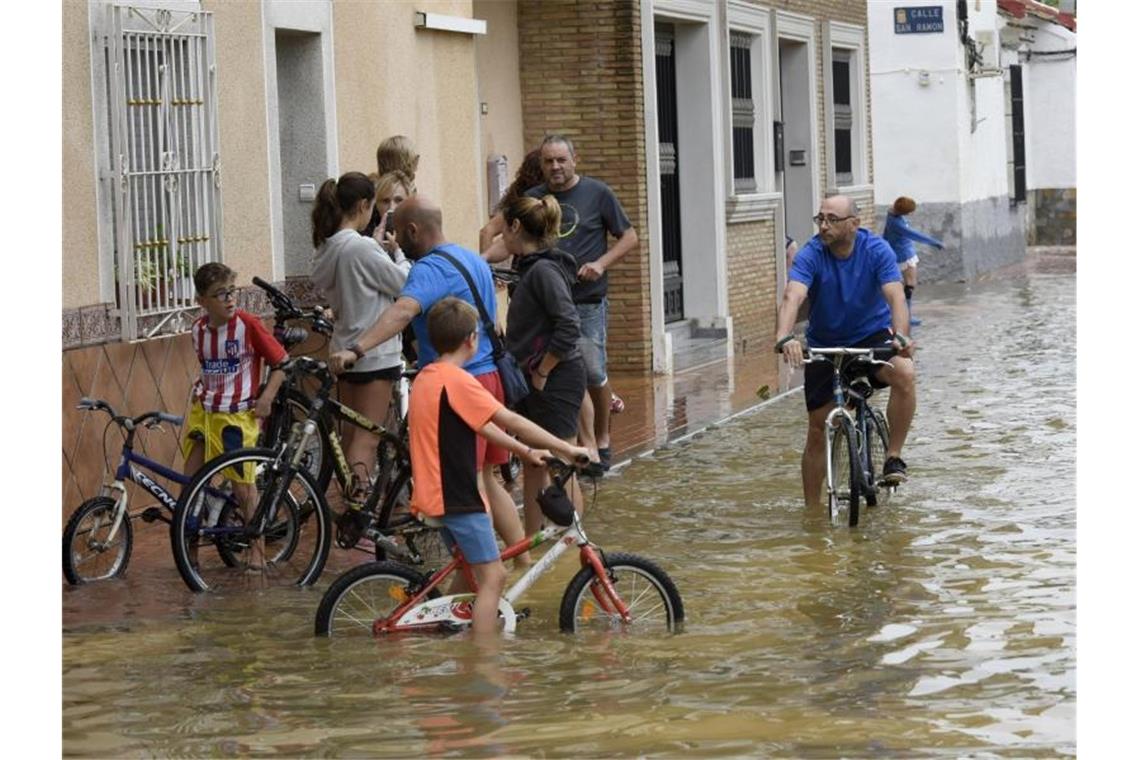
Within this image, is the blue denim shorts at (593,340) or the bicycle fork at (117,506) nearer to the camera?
the bicycle fork at (117,506)

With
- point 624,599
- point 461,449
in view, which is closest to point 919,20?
point 624,599

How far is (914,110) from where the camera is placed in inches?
1393

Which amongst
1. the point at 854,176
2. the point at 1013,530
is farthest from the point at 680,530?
the point at 854,176

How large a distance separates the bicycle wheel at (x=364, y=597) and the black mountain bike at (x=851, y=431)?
3420mm

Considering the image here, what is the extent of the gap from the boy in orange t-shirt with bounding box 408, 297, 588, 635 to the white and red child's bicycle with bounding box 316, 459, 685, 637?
74 mm

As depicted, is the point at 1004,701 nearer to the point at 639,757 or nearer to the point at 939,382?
the point at 639,757

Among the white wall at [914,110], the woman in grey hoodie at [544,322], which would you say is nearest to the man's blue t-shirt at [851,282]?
the woman in grey hoodie at [544,322]

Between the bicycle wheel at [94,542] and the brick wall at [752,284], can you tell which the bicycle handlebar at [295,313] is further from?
the brick wall at [752,284]

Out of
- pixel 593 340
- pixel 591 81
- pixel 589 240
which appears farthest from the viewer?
pixel 591 81

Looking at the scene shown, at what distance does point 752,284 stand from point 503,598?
51.9ft

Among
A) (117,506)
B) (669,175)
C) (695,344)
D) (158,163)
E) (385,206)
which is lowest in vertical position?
(117,506)

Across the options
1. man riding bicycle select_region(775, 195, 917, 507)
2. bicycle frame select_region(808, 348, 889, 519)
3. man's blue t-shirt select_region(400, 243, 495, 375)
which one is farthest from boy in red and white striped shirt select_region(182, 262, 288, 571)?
bicycle frame select_region(808, 348, 889, 519)

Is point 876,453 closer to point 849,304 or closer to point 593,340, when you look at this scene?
point 849,304

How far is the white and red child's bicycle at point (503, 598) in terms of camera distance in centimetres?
841
